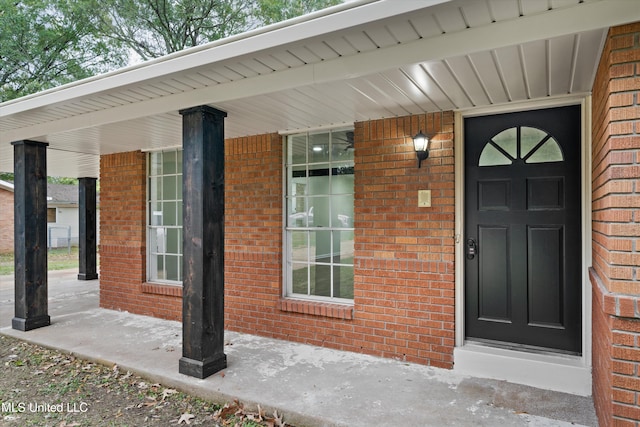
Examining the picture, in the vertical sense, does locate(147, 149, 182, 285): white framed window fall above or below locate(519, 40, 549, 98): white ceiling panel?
below

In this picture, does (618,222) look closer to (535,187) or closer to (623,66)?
(623,66)

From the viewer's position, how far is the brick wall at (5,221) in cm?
1669

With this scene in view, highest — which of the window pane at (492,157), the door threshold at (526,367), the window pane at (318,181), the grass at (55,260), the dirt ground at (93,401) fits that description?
the window pane at (492,157)

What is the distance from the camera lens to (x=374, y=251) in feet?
13.6

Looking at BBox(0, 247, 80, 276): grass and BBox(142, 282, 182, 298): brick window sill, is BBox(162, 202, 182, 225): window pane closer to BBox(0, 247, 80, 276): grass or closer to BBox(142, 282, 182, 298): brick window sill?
BBox(142, 282, 182, 298): brick window sill

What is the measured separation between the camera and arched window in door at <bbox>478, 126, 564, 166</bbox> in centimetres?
352

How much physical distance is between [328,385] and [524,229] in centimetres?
226

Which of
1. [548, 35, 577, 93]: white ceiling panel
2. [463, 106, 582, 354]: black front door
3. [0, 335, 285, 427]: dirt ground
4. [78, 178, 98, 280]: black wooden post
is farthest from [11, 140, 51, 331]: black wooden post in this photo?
[548, 35, 577, 93]: white ceiling panel

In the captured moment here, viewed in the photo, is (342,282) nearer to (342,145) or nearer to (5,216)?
(342,145)

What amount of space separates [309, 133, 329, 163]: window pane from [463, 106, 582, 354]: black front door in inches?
62.1

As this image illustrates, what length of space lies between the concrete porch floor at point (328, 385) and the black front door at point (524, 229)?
59 cm

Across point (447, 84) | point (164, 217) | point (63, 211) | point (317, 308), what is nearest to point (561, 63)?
point (447, 84)

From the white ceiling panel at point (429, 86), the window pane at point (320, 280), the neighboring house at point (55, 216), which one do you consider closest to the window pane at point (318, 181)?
the window pane at point (320, 280)

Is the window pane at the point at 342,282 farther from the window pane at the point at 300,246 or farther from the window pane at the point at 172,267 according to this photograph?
the window pane at the point at 172,267
